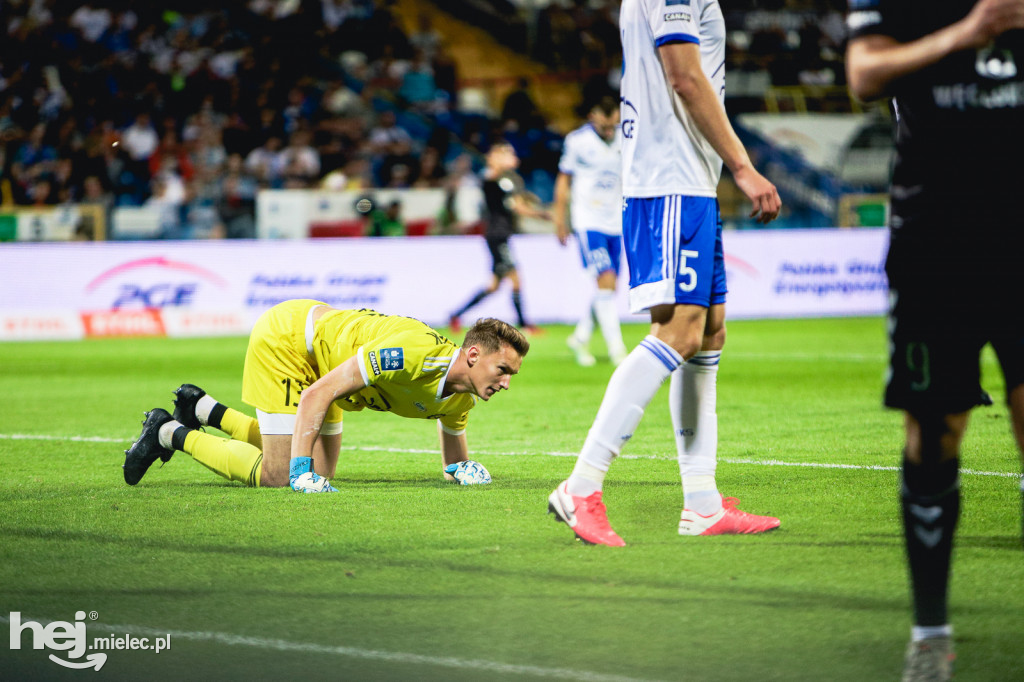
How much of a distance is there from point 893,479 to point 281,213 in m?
13.0

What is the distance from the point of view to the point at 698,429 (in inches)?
174

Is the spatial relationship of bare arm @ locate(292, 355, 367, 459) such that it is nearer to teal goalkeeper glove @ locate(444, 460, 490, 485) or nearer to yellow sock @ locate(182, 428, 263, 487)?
yellow sock @ locate(182, 428, 263, 487)

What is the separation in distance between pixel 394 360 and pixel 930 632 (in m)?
2.69

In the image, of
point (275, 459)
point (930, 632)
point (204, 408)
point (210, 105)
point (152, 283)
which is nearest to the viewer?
point (930, 632)

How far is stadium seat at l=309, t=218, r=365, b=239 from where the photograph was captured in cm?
1750

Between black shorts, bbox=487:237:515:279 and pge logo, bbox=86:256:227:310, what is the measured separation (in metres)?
3.46

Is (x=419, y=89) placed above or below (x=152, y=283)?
above

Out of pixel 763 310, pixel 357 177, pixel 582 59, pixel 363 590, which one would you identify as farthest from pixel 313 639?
pixel 582 59

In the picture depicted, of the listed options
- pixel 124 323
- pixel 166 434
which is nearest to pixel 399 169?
pixel 124 323

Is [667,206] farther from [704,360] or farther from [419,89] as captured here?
[419,89]

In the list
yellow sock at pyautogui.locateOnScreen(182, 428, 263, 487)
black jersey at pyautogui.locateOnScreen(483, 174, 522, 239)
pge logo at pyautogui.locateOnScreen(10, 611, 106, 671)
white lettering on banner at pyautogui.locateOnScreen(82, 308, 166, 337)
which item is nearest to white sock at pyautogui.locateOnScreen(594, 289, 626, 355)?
black jersey at pyautogui.locateOnScreen(483, 174, 522, 239)

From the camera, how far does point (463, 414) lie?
227 inches

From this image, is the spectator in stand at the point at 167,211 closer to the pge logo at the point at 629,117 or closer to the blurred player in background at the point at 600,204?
the blurred player in background at the point at 600,204

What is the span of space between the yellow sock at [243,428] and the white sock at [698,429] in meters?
2.37
